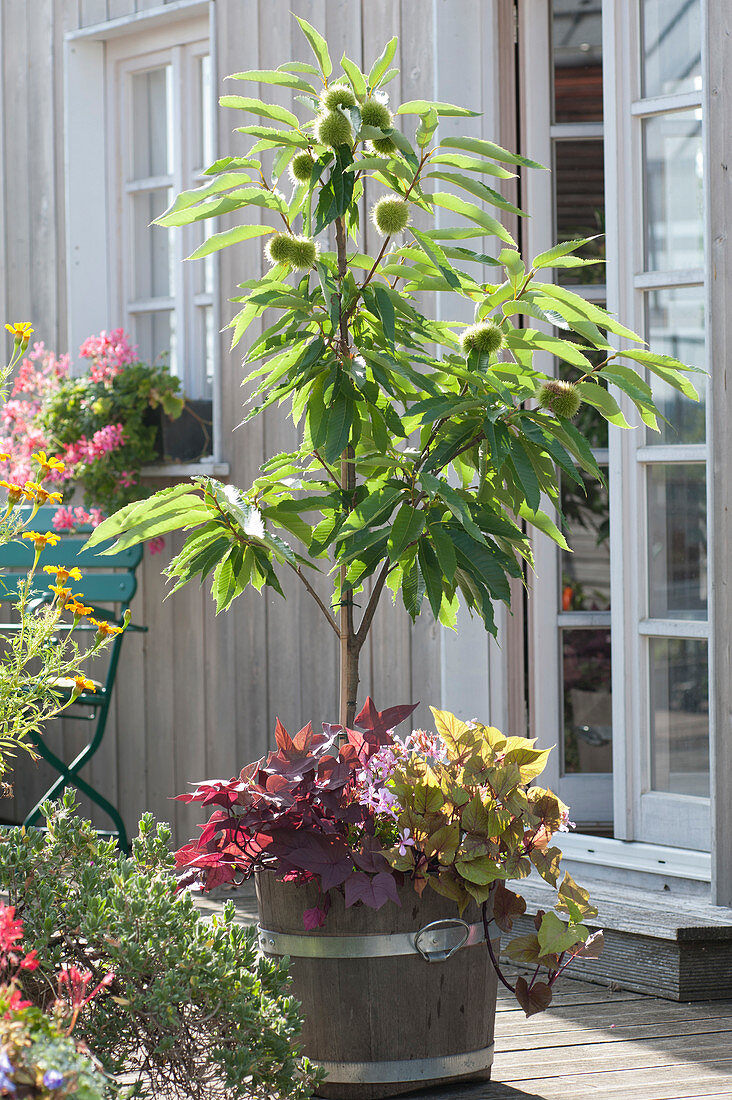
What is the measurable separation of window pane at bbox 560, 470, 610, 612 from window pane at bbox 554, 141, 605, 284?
2.01 feet

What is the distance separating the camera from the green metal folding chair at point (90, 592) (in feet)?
12.5

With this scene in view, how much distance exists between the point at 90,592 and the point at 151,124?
1.60m

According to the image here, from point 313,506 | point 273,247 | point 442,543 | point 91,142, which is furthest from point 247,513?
point 91,142

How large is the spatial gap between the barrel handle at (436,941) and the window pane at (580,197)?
2011mm

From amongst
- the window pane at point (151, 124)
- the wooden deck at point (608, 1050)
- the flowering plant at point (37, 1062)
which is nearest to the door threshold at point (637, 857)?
the wooden deck at point (608, 1050)

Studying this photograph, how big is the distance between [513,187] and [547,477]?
1.64m

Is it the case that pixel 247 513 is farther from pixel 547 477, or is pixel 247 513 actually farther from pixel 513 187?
pixel 513 187

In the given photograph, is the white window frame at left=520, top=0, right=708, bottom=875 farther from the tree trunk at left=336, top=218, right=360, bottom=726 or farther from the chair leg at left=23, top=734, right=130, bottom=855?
the chair leg at left=23, top=734, right=130, bottom=855

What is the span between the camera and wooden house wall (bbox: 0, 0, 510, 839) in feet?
11.2

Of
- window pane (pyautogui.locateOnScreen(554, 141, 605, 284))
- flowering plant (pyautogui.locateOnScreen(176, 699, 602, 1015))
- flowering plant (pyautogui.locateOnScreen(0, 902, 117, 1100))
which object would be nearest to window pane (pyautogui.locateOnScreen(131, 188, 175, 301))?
window pane (pyautogui.locateOnScreen(554, 141, 605, 284))

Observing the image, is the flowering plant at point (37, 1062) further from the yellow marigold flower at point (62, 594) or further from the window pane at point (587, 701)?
the window pane at point (587, 701)

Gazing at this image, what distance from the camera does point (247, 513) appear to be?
6.34ft

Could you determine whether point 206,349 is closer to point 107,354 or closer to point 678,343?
point 107,354

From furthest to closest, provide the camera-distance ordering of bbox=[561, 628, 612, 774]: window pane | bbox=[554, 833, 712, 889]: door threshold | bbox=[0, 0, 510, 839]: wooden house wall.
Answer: bbox=[561, 628, 612, 774]: window pane
bbox=[0, 0, 510, 839]: wooden house wall
bbox=[554, 833, 712, 889]: door threshold
